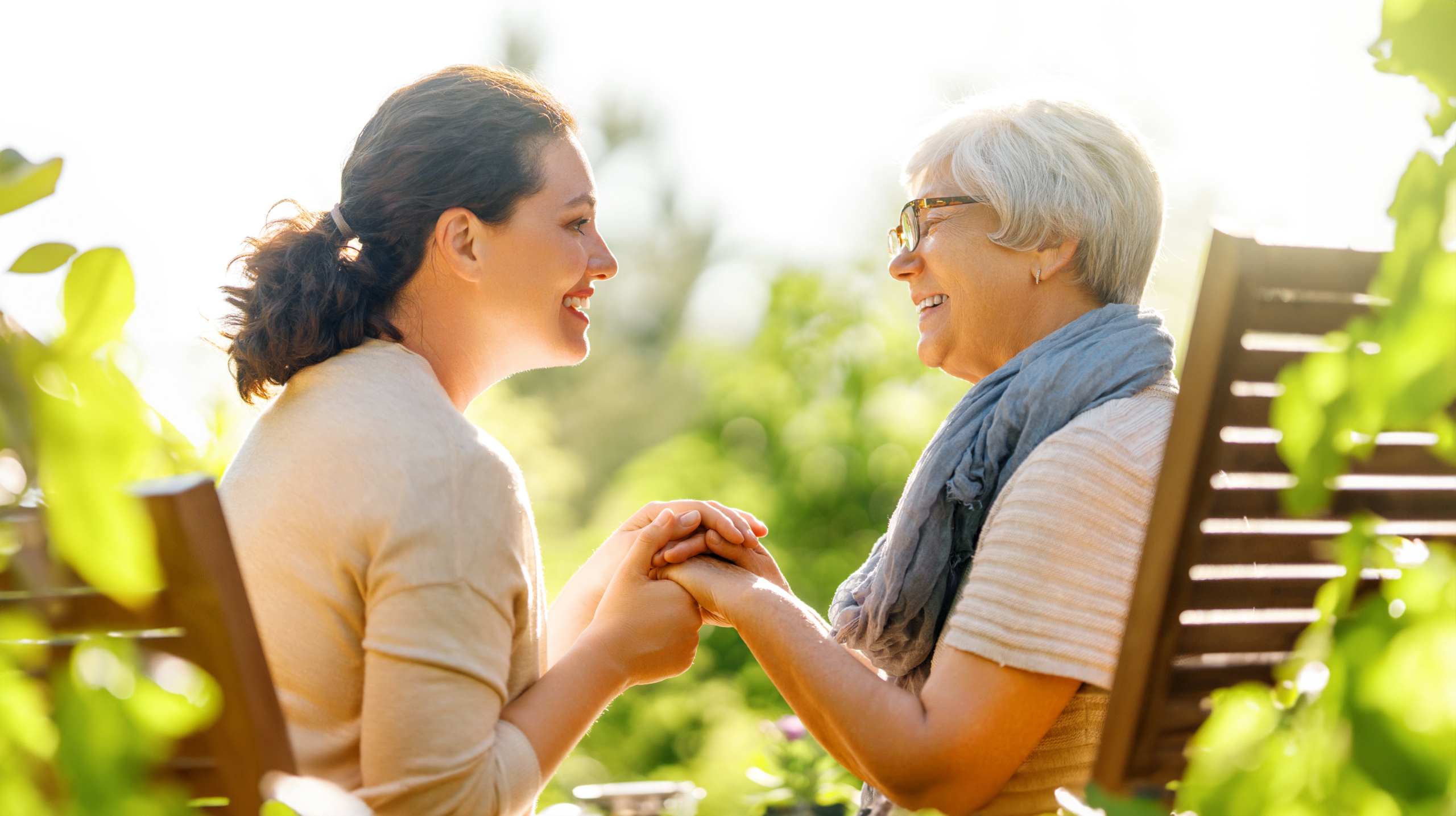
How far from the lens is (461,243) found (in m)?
2.33

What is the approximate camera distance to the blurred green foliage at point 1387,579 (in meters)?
0.81

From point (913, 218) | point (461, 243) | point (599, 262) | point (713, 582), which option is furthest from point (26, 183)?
point (913, 218)

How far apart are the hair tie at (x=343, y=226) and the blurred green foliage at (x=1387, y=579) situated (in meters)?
1.93

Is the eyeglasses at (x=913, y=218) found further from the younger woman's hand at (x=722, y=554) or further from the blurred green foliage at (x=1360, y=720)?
the blurred green foliage at (x=1360, y=720)

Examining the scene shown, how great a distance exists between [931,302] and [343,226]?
147cm

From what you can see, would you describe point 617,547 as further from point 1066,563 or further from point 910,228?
point 1066,563

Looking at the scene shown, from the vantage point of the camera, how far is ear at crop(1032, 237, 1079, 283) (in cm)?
257

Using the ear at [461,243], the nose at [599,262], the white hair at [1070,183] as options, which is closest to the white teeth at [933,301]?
the white hair at [1070,183]

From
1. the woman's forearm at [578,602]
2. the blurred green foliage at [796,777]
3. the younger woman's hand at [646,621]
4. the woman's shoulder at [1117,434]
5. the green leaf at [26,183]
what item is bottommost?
the blurred green foliage at [796,777]

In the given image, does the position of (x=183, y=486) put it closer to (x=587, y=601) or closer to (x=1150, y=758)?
(x=1150, y=758)

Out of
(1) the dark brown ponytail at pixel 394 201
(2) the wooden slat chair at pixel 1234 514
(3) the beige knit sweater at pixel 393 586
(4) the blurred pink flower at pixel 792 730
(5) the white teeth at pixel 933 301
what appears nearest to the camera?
(2) the wooden slat chair at pixel 1234 514

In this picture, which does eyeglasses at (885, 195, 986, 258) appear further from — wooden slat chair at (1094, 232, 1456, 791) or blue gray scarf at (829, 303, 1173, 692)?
wooden slat chair at (1094, 232, 1456, 791)

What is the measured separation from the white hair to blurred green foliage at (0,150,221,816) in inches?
82.9

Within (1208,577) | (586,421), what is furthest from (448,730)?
(586,421)
